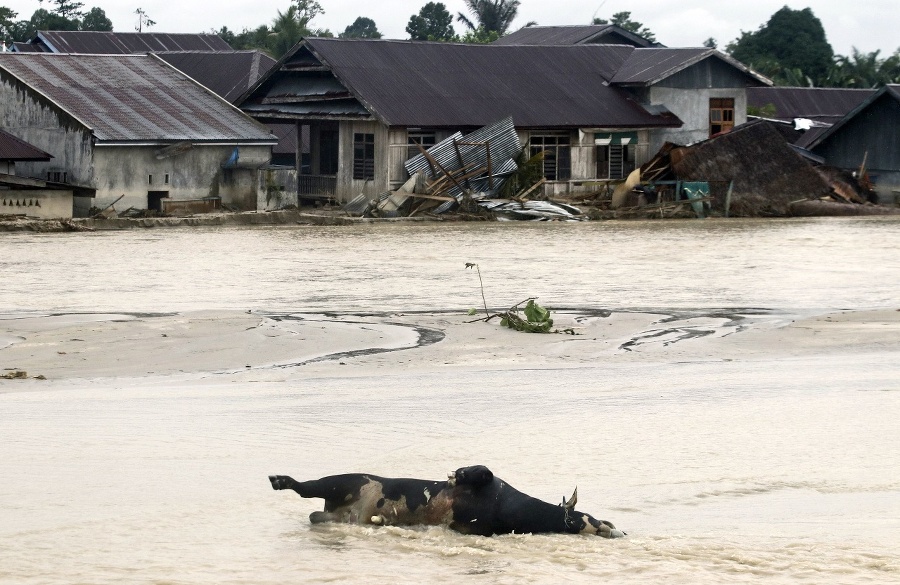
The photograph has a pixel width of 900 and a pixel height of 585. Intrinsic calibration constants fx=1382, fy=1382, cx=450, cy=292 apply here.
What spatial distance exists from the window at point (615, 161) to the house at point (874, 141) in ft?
16.6

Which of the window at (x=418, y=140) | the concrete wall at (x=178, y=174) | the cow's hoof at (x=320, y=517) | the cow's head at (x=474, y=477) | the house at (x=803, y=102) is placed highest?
the house at (x=803, y=102)

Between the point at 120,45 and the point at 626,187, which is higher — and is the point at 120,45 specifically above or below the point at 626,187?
above

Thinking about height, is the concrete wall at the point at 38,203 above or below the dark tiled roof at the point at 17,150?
below

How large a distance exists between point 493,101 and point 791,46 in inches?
1326

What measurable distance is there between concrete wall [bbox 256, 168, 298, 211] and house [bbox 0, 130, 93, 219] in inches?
161

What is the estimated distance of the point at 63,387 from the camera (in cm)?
1048

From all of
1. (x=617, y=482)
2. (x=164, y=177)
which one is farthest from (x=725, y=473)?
(x=164, y=177)

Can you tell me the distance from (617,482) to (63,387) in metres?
4.89

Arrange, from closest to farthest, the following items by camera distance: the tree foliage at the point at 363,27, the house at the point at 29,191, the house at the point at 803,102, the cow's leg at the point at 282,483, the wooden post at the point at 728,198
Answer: the cow's leg at the point at 282,483 < the house at the point at 29,191 < the wooden post at the point at 728,198 < the house at the point at 803,102 < the tree foliage at the point at 363,27

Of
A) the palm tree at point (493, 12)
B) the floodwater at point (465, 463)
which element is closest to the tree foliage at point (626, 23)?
the palm tree at point (493, 12)

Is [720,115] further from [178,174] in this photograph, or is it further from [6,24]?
[6,24]

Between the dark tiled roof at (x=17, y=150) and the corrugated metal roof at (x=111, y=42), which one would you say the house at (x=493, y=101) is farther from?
the corrugated metal roof at (x=111, y=42)

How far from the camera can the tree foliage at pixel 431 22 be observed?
79.1 metres

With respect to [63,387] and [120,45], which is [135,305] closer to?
[63,387]
